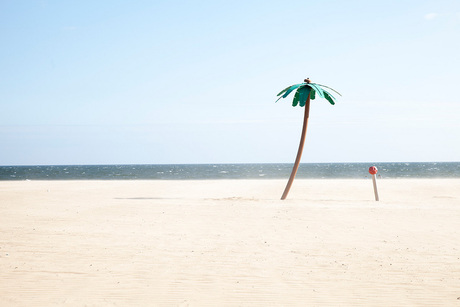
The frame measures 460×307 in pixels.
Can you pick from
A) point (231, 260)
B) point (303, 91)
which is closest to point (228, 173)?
point (303, 91)

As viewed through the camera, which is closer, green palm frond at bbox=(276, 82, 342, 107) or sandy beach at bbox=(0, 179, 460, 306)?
sandy beach at bbox=(0, 179, 460, 306)

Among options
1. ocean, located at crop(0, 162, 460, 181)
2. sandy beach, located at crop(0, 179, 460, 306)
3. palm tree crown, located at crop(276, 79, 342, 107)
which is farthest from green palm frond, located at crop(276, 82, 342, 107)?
ocean, located at crop(0, 162, 460, 181)

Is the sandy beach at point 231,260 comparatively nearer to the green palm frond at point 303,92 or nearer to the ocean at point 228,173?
the green palm frond at point 303,92

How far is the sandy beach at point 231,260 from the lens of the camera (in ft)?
15.8

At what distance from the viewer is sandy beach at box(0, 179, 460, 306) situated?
4828 mm

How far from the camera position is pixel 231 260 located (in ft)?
20.9

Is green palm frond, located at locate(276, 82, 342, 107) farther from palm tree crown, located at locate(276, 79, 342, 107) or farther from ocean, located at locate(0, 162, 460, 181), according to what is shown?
ocean, located at locate(0, 162, 460, 181)

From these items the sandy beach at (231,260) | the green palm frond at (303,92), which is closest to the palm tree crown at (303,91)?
the green palm frond at (303,92)

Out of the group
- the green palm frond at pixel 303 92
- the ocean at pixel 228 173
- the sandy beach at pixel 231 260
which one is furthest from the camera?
the ocean at pixel 228 173

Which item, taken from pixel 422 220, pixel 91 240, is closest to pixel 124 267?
pixel 91 240

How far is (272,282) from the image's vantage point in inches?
209

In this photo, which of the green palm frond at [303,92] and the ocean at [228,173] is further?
the ocean at [228,173]

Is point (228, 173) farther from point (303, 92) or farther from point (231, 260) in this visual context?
point (231, 260)

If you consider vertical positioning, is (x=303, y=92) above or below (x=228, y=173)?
above
